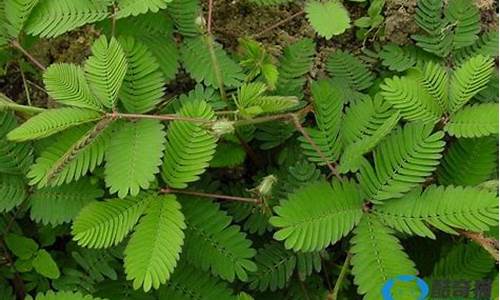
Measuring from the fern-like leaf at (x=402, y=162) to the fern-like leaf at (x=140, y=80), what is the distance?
64cm

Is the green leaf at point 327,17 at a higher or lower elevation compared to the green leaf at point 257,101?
higher

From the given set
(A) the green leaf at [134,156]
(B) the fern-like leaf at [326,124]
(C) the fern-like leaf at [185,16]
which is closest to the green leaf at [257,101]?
(B) the fern-like leaf at [326,124]

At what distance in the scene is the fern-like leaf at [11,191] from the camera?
201 cm

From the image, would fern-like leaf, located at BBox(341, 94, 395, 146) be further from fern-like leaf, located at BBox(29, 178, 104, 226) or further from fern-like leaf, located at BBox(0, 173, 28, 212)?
fern-like leaf, located at BBox(0, 173, 28, 212)

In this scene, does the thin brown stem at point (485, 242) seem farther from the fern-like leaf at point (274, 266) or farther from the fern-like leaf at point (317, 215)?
the fern-like leaf at point (274, 266)

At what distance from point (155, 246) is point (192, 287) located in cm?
29

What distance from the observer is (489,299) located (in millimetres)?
1959

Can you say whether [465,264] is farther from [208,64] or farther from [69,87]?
[69,87]

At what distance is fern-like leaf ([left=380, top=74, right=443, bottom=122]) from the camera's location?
1.99 metres

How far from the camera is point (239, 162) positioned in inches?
83.9

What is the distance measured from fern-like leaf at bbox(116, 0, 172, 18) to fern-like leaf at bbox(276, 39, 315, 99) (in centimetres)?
45

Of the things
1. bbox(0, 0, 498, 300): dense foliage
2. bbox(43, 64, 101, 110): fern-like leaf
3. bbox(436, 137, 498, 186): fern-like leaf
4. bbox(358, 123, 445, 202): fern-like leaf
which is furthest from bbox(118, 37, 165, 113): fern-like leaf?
bbox(436, 137, 498, 186): fern-like leaf

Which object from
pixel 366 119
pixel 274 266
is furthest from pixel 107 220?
pixel 366 119

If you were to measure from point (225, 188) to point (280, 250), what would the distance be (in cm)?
28
